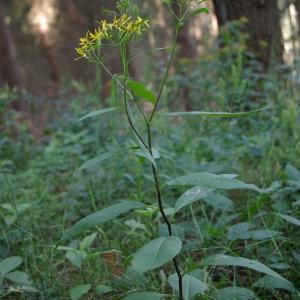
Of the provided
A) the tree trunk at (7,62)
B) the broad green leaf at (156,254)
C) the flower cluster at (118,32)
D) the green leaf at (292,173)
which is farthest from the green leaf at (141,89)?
the tree trunk at (7,62)

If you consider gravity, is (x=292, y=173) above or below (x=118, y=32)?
below

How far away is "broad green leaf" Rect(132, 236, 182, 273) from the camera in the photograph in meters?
1.03

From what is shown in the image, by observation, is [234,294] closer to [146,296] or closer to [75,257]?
[146,296]

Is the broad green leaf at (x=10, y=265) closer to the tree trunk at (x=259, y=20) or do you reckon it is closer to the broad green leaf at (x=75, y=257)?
the broad green leaf at (x=75, y=257)

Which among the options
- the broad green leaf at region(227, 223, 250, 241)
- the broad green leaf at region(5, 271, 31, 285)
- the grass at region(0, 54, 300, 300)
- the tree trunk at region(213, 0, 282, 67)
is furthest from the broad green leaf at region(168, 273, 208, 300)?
the tree trunk at region(213, 0, 282, 67)

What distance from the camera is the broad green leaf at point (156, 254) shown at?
1.03 metres

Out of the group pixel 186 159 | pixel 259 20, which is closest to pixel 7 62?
pixel 259 20

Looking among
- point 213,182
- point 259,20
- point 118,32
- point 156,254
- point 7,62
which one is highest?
point 7,62

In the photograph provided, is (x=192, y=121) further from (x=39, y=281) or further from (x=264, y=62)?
(x=39, y=281)

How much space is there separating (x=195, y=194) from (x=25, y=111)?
5.82m

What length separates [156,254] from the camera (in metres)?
1.08

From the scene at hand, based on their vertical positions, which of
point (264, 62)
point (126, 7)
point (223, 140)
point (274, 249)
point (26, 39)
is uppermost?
point (26, 39)

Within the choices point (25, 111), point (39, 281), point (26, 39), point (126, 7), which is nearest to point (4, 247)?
point (39, 281)

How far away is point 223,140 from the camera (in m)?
2.59
